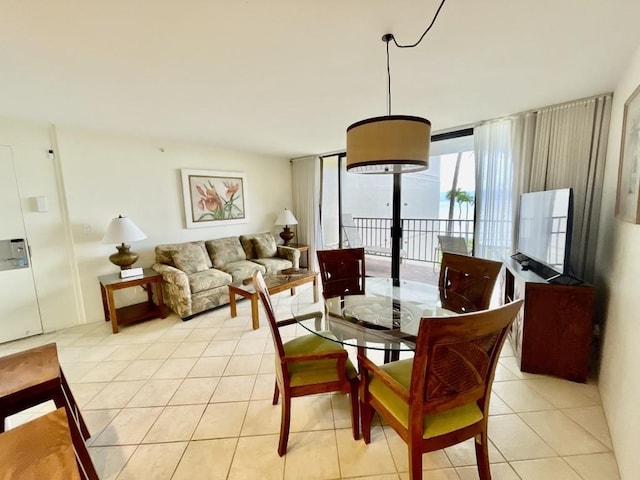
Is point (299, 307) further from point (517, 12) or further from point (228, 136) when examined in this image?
point (228, 136)

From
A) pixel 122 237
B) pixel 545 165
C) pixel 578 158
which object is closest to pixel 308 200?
pixel 122 237

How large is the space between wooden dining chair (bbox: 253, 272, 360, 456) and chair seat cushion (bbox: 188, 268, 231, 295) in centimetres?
210

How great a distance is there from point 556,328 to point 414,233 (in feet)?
11.5

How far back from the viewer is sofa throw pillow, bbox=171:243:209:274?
356cm

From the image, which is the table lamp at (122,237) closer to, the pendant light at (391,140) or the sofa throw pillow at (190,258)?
the sofa throw pillow at (190,258)

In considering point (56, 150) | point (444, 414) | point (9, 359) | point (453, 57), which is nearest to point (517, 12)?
point (453, 57)

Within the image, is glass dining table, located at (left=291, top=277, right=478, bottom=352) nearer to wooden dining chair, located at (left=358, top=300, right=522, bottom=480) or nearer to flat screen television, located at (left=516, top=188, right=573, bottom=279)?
wooden dining chair, located at (left=358, top=300, right=522, bottom=480)

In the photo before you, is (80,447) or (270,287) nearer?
(80,447)

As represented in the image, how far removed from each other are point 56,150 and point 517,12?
4.18 meters

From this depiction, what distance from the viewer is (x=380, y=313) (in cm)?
200

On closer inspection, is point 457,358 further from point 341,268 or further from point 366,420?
point 341,268

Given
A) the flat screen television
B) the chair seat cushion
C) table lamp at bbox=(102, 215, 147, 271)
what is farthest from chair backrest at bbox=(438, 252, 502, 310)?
table lamp at bbox=(102, 215, 147, 271)

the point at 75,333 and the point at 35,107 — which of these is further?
the point at 75,333

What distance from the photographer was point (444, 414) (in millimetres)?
1243
